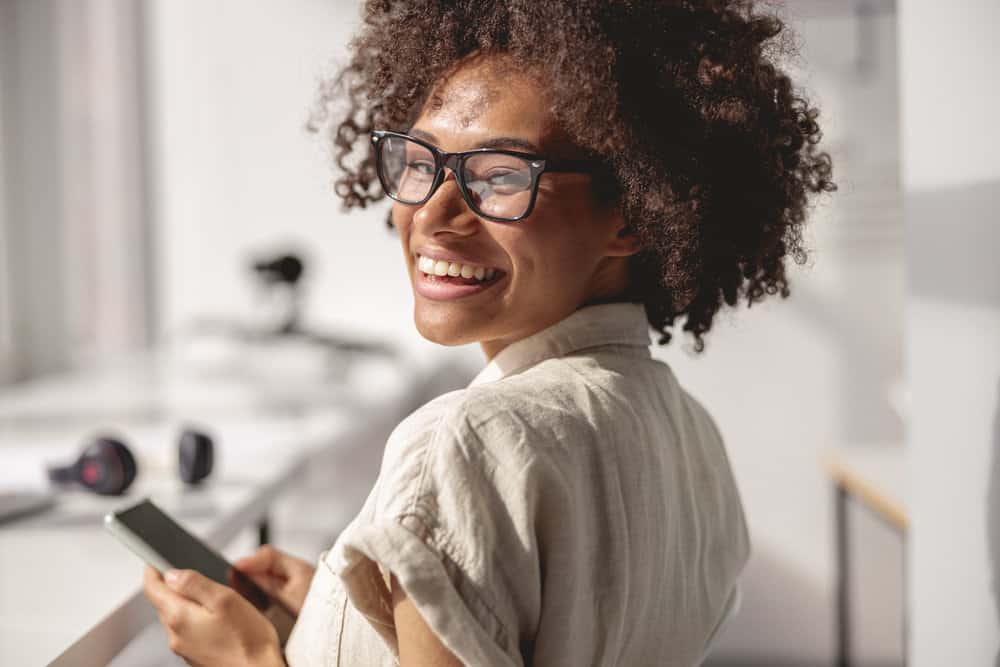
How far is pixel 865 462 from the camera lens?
2256mm

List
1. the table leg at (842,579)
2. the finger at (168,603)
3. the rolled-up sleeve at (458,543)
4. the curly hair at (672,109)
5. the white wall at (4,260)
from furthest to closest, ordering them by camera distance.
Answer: the white wall at (4,260)
the table leg at (842,579)
the finger at (168,603)
the curly hair at (672,109)
the rolled-up sleeve at (458,543)

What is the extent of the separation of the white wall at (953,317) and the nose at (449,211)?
1.48 ft

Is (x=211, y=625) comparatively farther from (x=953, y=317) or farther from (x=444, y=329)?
(x=953, y=317)

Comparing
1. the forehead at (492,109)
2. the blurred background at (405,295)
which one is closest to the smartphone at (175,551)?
the blurred background at (405,295)

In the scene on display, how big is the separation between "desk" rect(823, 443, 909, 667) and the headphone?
4.24 ft

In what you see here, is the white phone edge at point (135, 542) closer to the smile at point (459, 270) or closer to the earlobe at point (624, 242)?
the smile at point (459, 270)

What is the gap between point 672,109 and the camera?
2.40 ft

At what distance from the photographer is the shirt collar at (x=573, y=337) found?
0.76m

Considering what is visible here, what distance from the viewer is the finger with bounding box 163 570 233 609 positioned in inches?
32.8

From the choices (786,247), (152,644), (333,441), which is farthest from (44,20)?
(786,247)

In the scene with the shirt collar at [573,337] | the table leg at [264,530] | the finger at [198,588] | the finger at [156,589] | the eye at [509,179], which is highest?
the eye at [509,179]

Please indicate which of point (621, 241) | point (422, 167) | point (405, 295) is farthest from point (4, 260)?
point (621, 241)

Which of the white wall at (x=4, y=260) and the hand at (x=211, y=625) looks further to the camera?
the white wall at (x=4, y=260)

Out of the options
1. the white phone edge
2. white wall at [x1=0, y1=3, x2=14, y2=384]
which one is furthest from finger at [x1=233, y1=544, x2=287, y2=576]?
white wall at [x1=0, y1=3, x2=14, y2=384]
